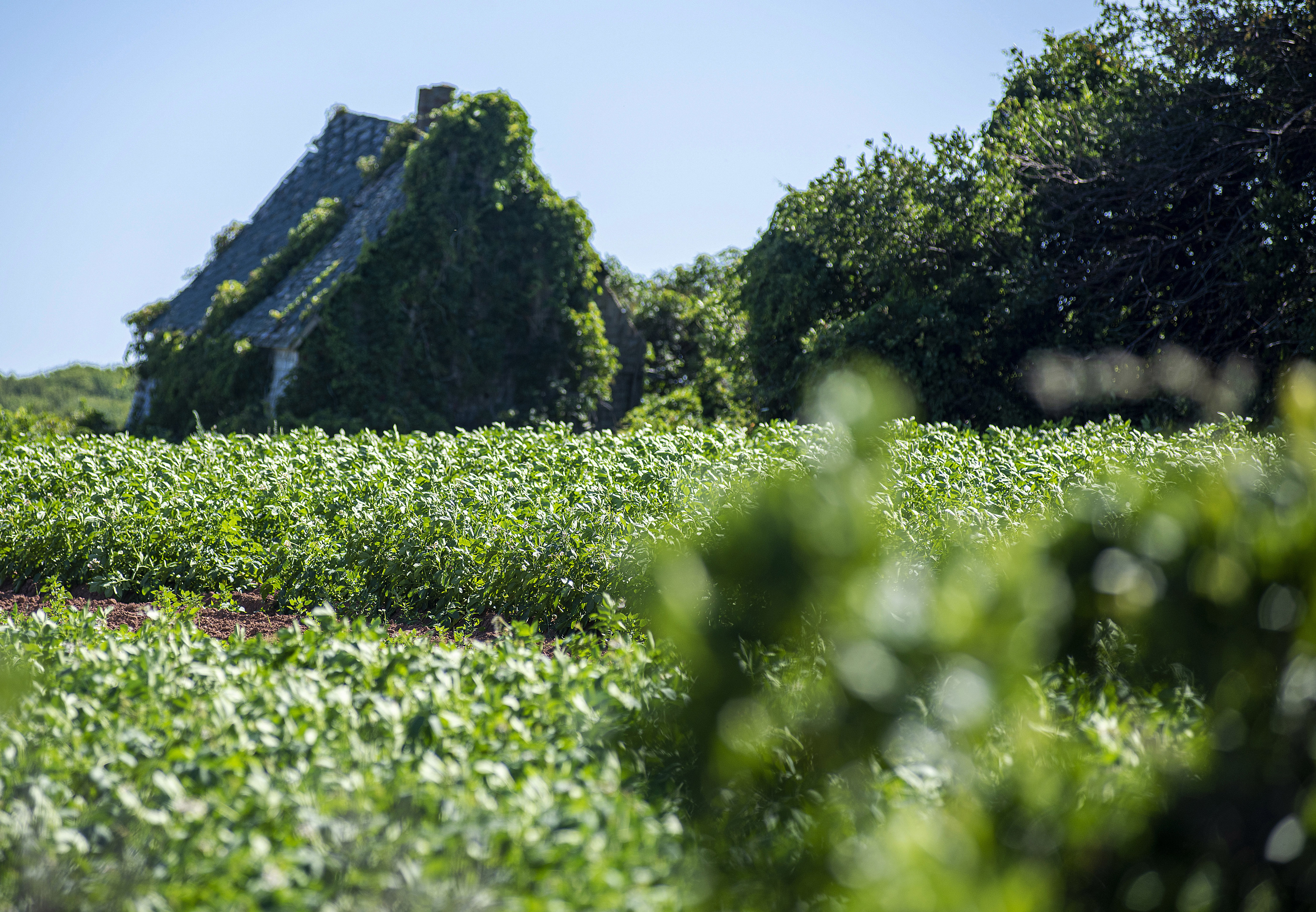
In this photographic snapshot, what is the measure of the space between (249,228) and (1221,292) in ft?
66.3

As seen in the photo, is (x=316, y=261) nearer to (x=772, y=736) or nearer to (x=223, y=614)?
(x=223, y=614)

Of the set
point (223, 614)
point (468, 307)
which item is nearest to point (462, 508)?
point (223, 614)

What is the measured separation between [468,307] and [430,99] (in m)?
5.02

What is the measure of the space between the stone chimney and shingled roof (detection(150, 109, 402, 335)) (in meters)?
1.10

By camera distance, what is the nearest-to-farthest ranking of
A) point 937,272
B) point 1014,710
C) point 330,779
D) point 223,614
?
1. point 330,779
2. point 1014,710
3. point 223,614
4. point 937,272

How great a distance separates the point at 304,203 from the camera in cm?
2191

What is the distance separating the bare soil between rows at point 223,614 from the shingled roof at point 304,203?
41.1ft

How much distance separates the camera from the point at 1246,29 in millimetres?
11758

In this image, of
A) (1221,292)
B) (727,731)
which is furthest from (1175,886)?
(1221,292)

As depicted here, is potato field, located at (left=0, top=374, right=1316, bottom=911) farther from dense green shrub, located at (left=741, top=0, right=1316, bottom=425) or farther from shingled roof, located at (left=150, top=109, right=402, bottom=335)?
shingled roof, located at (left=150, top=109, right=402, bottom=335)

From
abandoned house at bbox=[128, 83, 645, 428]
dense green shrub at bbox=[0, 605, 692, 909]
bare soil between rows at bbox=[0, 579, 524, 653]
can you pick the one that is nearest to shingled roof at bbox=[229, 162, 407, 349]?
abandoned house at bbox=[128, 83, 645, 428]

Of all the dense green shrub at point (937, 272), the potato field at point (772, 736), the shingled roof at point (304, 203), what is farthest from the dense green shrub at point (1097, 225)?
the potato field at point (772, 736)

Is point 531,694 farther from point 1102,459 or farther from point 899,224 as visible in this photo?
A: point 899,224

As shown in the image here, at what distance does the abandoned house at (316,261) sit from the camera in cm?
1627
